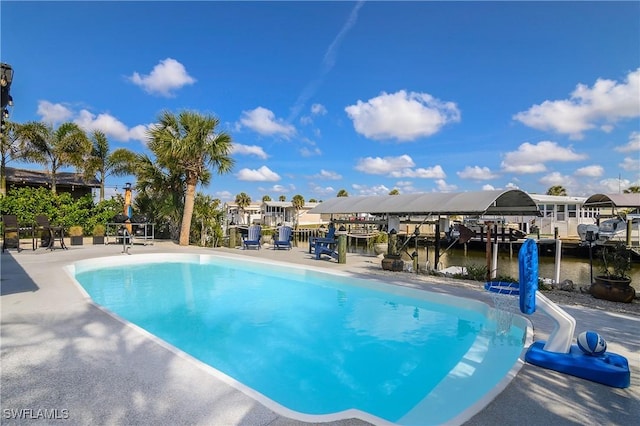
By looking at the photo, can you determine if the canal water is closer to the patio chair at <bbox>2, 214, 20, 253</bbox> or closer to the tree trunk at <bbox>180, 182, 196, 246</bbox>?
the tree trunk at <bbox>180, 182, 196, 246</bbox>

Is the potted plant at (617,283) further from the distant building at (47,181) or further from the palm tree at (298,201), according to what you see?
the palm tree at (298,201)

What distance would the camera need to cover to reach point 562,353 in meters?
3.69

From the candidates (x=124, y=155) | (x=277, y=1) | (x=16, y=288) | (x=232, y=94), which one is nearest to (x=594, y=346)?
(x=16, y=288)

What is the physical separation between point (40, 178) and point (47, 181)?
1.25 metres

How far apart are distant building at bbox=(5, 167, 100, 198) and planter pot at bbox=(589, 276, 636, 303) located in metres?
25.3

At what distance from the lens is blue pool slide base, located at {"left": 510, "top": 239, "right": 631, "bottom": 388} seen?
331 cm

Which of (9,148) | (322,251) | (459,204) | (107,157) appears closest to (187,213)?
(322,251)

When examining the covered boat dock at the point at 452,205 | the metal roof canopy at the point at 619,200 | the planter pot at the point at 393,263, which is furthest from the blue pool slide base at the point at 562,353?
the metal roof canopy at the point at 619,200

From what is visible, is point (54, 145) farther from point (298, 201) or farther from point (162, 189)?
point (298, 201)

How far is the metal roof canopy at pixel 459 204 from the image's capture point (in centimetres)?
988

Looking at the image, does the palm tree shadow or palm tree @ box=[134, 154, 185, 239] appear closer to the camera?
the palm tree shadow

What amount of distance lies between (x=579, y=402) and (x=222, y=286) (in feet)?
28.1

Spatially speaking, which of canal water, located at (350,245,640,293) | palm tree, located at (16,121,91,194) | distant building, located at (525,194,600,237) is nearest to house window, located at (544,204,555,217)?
distant building, located at (525,194,600,237)

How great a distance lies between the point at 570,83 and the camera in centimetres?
1227
